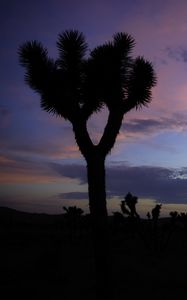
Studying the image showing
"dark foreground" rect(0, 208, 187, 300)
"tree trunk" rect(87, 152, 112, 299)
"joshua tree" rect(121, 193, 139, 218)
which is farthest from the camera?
"joshua tree" rect(121, 193, 139, 218)

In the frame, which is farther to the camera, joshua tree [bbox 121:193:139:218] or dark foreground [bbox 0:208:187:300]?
joshua tree [bbox 121:193:139:218]

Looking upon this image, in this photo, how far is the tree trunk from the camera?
8938mm

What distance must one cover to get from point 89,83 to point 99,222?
3.30m

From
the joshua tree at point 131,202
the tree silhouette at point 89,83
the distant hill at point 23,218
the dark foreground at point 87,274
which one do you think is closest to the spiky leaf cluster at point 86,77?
the tree silhouette at point 89,83

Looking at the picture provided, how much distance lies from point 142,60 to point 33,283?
6.59 m

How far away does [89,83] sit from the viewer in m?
10.5

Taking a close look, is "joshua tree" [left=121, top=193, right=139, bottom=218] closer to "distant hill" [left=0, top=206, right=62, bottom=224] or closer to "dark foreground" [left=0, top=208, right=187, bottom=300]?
"dark foreground" [left=0, top=208, right=187, bottom=300]

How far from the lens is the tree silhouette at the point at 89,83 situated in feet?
32.0

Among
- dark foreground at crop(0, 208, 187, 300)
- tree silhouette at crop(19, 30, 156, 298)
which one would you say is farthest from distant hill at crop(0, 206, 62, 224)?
tree silhouette at crop(19, 30, 156, 298)

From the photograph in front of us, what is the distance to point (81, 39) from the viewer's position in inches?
434

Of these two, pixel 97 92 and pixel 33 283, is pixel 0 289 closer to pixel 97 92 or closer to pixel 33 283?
pixel 33 283

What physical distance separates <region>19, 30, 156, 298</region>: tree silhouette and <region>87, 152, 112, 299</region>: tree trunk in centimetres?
7

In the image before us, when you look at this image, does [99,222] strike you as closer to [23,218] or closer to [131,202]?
[131,202]

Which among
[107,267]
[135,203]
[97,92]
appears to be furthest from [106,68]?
[135,203]
